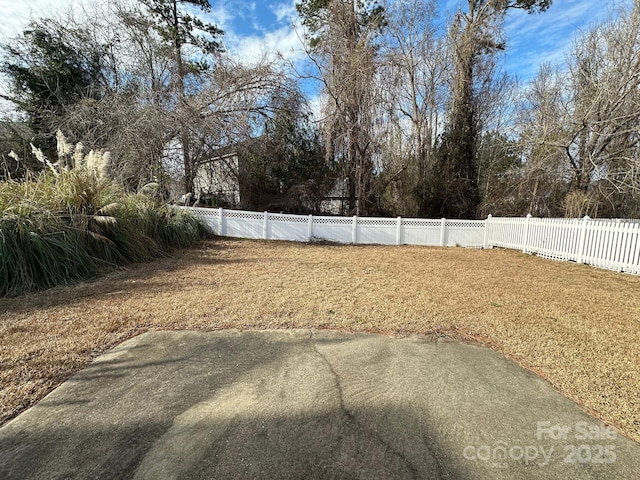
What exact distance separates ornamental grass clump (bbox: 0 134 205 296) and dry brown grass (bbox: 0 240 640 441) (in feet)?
1.57

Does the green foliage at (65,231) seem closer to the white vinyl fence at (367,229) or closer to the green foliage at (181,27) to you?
the white vinyl fence at (367,229)

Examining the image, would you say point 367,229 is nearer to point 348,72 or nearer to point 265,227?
point 265,227

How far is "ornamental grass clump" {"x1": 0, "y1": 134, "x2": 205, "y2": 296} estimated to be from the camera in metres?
4.11

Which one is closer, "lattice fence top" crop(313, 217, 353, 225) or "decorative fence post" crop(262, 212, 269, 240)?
"lattice fence top" crop(313, 217, 353, 225)

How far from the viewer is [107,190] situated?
5.93m

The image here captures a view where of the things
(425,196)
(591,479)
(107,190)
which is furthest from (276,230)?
(591,479)

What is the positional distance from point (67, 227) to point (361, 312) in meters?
5.01

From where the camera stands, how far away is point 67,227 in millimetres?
4793

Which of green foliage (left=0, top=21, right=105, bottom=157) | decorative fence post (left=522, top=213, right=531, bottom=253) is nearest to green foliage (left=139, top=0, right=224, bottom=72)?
green foliage (left=0, top=21, right=105, bottom=157)

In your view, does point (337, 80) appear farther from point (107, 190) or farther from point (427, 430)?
point (427, 430)

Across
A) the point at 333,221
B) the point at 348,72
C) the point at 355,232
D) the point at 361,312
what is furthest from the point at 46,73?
the point at 361,312

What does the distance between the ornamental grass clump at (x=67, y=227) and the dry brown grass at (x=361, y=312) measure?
1.57ft

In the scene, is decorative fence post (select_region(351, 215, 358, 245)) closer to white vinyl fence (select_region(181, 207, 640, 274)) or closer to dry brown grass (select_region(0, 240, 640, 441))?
white vinyl fence (select_region(181, 207, 640, 274))

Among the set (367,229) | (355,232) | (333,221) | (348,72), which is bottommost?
(355,232)
